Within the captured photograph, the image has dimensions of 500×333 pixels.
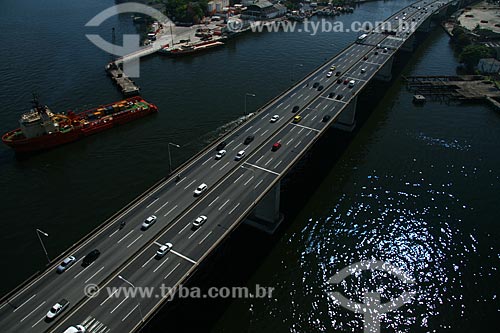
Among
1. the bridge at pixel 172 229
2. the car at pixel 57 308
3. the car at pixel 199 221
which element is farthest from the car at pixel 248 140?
the car at pixel 57 308

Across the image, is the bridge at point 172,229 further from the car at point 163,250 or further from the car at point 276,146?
the car at point 163,250

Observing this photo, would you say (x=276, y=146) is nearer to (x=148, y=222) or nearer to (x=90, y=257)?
(x=148, y=222)

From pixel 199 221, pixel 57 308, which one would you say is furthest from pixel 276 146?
pixel 57 308

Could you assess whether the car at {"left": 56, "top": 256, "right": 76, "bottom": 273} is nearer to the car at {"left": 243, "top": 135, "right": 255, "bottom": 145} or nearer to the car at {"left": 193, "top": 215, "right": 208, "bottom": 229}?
the car at {"left": 193, "top": 215, "right": 208, "bottom": 229}

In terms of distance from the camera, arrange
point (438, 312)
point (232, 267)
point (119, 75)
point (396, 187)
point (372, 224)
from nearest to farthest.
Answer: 1. point (438, 312)
2. point (232, 267)
3. point (372, 224)
4. point (396, 187)
5. point (119, 75)

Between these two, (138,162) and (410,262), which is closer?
(410,262)

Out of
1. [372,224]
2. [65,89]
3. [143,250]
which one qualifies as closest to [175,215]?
[143,250]

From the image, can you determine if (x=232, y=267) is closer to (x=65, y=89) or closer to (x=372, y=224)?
(x=372, y=224)
